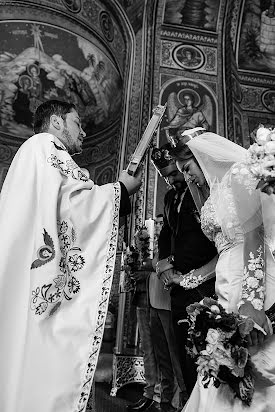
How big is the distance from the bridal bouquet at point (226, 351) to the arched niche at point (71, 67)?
5.82m

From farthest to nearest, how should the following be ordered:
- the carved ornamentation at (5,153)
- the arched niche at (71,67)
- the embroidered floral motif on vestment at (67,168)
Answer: the carved ornamentation at (5,153) → the arched niche at (71,67) → the embroidered floral motif on vestment at (67,168)

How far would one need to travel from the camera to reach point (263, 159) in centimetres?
162

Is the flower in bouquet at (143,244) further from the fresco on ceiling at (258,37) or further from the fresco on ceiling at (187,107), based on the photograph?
the fresco on ceiling at (258,37)

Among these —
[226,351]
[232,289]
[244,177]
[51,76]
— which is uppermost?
[51,76]

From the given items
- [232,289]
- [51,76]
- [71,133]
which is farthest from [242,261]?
[51,76]

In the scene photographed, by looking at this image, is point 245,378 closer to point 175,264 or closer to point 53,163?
point 175,264

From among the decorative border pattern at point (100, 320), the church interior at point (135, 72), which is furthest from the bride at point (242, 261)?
the church interior at point (135, 72)

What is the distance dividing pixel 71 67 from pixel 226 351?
9932 millimetres

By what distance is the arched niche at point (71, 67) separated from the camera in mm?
8508

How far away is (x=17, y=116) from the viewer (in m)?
11.4

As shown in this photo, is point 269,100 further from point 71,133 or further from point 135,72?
point 71,133

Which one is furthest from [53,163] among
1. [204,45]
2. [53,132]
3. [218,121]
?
[204,45]

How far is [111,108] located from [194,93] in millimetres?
4060

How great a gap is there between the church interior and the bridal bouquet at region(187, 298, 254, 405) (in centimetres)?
331
